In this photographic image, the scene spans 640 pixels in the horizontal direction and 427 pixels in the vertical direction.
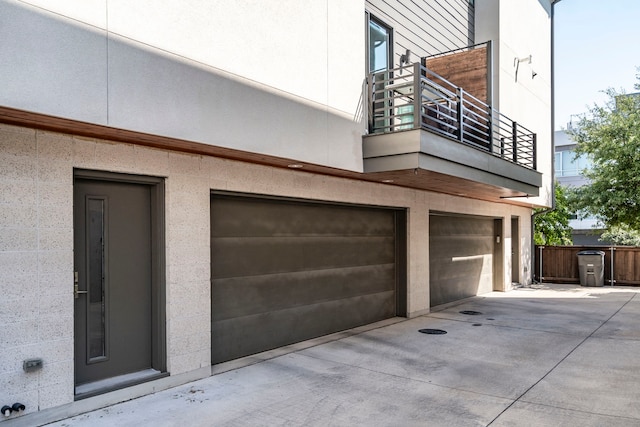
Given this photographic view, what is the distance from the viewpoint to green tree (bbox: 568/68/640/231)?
15.2 meters

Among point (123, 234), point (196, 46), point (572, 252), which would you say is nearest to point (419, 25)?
point (196, 46)

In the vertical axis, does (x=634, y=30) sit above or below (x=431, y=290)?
above

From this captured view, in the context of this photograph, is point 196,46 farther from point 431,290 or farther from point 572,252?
point 572,252

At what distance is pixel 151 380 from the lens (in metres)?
5.12

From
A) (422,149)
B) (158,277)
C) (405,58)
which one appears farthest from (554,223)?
(158,277)

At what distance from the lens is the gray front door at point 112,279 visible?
476cm

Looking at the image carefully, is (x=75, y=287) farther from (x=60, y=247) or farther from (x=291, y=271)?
(x=291, y=271)

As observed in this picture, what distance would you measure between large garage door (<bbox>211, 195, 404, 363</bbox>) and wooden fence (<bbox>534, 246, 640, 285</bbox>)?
9.31 metres

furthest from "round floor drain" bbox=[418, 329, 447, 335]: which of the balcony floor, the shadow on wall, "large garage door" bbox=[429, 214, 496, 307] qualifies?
the shadow on wall

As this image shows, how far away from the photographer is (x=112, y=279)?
197 inches

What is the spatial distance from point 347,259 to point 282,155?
329 centimetres

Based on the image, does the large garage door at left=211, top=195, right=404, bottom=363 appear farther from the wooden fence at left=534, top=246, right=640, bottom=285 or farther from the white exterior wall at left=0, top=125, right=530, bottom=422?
the wooden fence at left=534, top=246, right=640, bottom=285

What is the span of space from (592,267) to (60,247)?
50.6 feet

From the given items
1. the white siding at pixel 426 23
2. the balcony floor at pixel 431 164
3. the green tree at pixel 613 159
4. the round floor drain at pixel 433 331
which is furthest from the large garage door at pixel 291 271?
the green tree at pixel 613 159
